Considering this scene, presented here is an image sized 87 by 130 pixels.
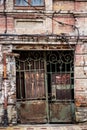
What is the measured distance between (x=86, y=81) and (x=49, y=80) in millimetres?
1193

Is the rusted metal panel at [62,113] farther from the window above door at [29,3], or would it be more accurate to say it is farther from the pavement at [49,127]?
the window above door at [29,3]

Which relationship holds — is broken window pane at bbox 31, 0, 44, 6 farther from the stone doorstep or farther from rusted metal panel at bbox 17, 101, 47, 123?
the stone doorstep

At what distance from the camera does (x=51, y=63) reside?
13.0m

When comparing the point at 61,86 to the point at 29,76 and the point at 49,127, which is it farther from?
the point at 49,127

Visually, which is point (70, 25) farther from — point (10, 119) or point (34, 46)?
point (10, 119)

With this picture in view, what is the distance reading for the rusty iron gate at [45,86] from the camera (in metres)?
12.9

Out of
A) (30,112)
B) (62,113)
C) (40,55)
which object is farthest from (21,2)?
(62,113)

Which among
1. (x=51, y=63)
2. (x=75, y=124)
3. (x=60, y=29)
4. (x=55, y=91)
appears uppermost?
(x=60, y=29)

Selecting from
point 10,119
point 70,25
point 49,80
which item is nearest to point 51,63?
point 49,80

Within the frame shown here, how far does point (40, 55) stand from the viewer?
13000mm

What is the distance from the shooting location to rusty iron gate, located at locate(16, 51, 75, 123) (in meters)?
12.9

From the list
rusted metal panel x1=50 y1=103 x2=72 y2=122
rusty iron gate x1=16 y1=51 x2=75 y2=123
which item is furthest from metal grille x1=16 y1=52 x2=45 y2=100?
rusted metal panel x1=50 y1=103 x2=72 y2=122

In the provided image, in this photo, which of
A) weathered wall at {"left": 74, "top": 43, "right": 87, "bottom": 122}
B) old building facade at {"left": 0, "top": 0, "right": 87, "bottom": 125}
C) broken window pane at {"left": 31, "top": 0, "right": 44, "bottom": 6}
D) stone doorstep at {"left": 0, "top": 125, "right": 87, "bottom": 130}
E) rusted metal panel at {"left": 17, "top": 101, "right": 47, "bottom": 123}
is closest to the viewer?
stone doorstep at {"left": 0, "top": 125, "right": 87, "bottom": 130}

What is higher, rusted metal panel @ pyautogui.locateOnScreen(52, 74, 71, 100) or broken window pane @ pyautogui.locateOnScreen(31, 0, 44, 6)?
broken window pane @ pyautogui.locateOnScreen(31, 0, 44, 6)
